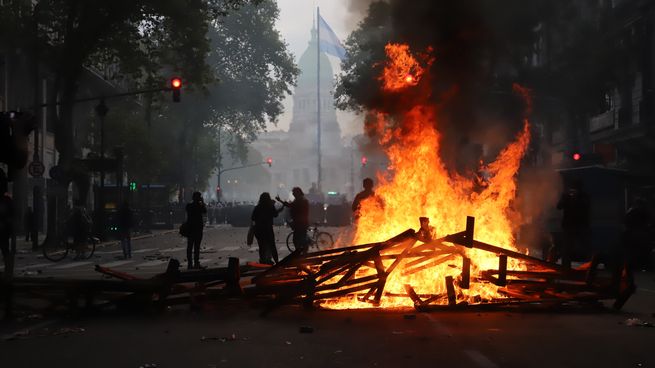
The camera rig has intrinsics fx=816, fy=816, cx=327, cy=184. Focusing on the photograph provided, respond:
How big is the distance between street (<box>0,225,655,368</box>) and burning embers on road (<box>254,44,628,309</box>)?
1.20 ft

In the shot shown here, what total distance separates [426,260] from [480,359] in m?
3.88

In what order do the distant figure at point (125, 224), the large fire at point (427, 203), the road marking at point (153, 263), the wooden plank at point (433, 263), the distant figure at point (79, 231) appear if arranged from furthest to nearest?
the distant figure at point (125, 224)
the distant figure at point (79, 231)
the road marking at point (153, 263)
the large fire at point (427, 203)
the wooden plank at point (433, 263)

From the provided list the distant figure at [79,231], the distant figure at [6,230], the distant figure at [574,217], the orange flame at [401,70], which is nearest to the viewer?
the distant figure at [6,230]

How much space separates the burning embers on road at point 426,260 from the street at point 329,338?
367mm

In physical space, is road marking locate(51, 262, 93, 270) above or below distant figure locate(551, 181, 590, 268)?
below

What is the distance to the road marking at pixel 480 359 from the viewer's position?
6711mm

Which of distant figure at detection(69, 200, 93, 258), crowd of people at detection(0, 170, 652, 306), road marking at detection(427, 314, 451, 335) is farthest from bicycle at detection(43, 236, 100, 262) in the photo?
road marking at detection(427, 314, 451, 335)

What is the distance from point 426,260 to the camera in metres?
10.8

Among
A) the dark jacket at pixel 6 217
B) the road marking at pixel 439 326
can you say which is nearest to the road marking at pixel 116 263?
the dark jacket at pixel 6 217

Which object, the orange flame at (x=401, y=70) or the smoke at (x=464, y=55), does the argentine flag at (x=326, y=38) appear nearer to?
the smoke at (x=464, y=55)

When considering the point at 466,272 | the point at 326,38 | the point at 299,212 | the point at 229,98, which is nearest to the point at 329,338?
the point at 466,272

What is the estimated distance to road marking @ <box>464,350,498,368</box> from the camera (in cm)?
671

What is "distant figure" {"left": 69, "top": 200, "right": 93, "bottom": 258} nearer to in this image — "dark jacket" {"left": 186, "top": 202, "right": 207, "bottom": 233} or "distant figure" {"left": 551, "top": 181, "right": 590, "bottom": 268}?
"dark jacket" {"left": 186, "top": 202, "right": 207, "bottom": 233}

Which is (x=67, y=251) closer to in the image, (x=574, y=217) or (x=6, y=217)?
(x=6, y=217)
